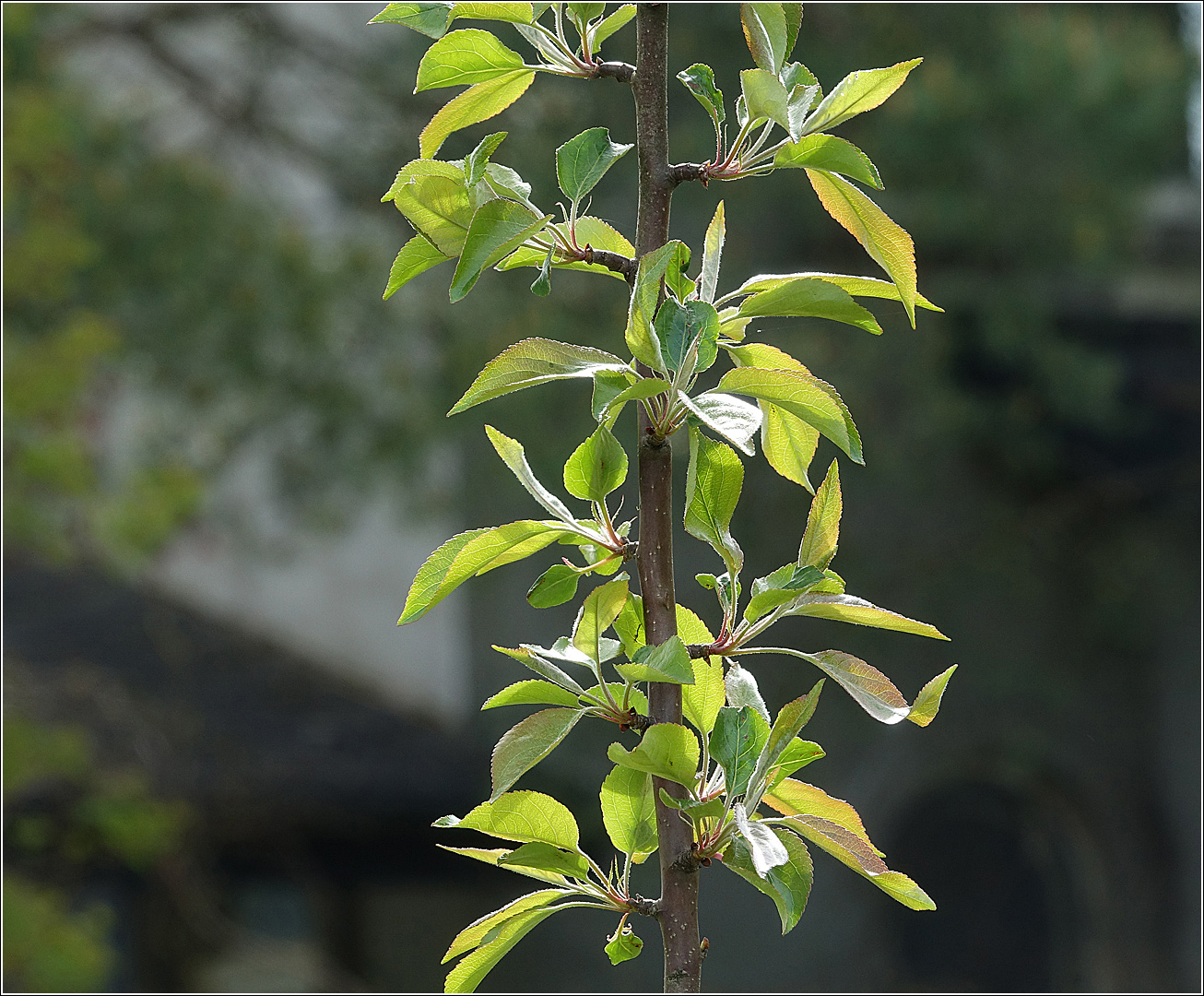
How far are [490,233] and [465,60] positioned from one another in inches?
2.6

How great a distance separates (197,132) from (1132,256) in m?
2.09

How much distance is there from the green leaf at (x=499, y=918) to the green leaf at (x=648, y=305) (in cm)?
17

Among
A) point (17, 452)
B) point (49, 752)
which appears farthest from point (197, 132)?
point (49, 752)

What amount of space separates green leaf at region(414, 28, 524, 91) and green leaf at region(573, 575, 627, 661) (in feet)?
0.52

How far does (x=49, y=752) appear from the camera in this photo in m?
2.01

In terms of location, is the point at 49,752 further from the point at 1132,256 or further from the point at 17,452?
the point at 1132,256

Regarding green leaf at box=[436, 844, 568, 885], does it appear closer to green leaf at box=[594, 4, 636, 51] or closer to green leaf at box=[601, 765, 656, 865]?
green leaf at box=[601, 765, 656, 865]

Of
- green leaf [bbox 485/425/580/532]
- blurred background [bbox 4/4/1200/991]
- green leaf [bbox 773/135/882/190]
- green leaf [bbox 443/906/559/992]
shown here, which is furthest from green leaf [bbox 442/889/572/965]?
blurred background [bbox 4/4/1200/991]

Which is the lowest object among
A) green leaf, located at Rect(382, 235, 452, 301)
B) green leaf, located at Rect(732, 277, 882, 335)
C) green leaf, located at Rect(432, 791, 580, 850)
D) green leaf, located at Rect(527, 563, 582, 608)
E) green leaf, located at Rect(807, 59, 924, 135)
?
green leaf, located at Rect(432, 791, 580, 850)

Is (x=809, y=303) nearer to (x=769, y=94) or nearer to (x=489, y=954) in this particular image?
(x=769, y=94)

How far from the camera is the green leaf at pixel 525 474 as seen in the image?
0.38 meters

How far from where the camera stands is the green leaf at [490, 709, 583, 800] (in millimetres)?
340

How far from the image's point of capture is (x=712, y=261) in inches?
A: 15.0

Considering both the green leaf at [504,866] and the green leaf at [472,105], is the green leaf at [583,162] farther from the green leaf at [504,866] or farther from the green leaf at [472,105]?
the green leaf at [504,866]
